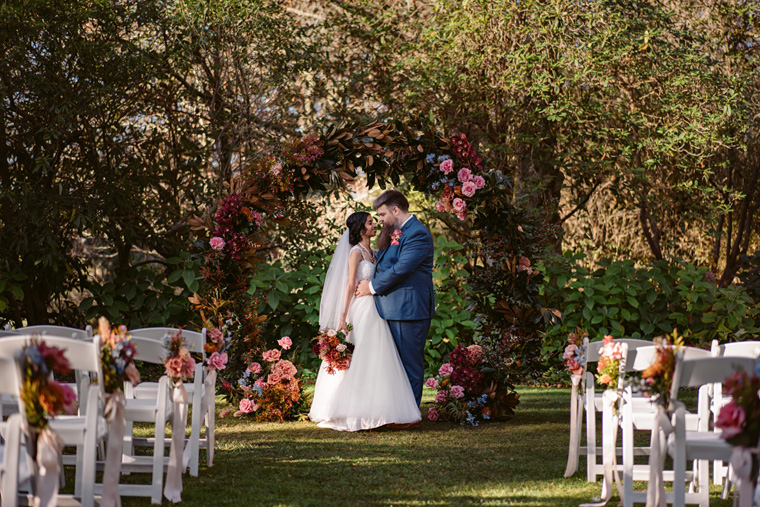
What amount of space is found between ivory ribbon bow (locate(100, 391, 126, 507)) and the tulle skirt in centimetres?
299

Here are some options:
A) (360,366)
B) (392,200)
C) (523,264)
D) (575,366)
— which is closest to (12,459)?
(575,366)

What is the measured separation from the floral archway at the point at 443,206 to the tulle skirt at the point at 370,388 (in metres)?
0.55

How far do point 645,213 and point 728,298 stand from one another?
7.52 feet

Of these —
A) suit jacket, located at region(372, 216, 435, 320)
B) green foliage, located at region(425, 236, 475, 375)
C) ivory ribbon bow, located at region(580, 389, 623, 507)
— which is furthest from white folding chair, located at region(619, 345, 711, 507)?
green foliage, located at region(425, 236, 475, 375)

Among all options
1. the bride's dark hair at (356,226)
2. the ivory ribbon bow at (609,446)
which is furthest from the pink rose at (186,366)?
the bride's dark hair at (356,226)

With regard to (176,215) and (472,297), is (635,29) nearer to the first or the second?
(472,297)

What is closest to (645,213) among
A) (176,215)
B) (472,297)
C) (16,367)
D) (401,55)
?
(401,55)

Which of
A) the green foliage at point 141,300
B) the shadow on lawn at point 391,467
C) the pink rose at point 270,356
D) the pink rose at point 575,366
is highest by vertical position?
the green foliage at point 141,300

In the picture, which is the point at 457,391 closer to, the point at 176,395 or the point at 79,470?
the point at 176,395

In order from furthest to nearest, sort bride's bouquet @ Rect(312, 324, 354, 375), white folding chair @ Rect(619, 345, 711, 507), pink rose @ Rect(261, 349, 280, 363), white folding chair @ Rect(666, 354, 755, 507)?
pink rose @ Rect(261, 349, 280, 363), bride's bouquet @ Rect(312, 324, 354, 375), white folding chair @ Rect(619, 345, 711, 507), white folding chair @ Rect(666, 354, 755, 507)

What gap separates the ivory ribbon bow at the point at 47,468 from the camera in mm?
3070

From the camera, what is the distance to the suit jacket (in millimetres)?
6695

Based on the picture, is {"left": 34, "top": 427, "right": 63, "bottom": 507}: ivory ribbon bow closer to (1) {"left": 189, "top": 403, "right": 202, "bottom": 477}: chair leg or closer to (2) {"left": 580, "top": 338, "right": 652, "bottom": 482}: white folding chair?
(1) {"left": 189, "top": 403, "right": 202, "bottom": 477}: chair leg

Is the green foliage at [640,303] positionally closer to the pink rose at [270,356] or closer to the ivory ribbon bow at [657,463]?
the pink rose at [270,356]
